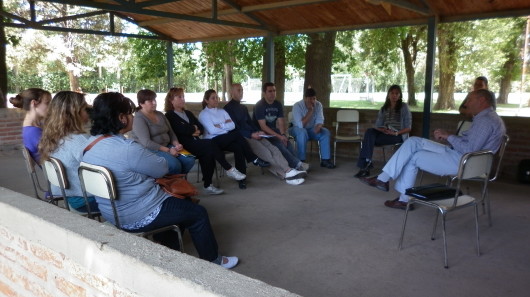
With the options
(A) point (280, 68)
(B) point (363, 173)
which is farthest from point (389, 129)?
(A) point (280, 68)

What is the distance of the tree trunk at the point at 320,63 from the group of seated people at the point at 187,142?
114 inches

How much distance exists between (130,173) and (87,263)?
733 millimetres

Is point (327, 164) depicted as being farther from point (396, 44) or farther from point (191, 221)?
point (396, 44)

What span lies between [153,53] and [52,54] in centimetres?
1560

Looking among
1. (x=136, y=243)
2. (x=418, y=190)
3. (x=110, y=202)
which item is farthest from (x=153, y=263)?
(x=418, y=190)

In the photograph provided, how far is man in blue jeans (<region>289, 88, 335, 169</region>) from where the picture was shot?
620 cm

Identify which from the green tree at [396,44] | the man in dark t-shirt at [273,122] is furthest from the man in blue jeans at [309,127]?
the green tree at [396,44]

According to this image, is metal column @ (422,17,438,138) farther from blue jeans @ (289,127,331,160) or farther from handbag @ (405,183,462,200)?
handbag @ (405,183,462,200)

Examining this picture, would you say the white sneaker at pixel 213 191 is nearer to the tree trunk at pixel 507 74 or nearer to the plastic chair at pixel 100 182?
the plastic chair at pixel 100 182

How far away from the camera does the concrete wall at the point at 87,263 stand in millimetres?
1371

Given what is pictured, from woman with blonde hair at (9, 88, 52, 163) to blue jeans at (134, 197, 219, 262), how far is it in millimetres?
1318

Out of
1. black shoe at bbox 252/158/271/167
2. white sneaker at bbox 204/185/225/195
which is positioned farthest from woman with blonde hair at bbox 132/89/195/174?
black shoe at bbox 252/158/271/167

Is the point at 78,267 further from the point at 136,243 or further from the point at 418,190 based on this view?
the point at 418,190

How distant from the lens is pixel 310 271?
2.80 meters
